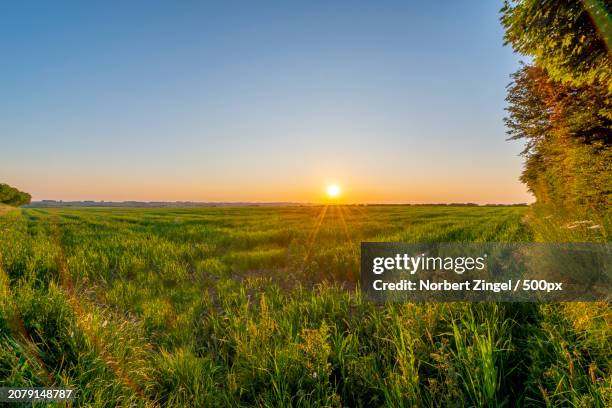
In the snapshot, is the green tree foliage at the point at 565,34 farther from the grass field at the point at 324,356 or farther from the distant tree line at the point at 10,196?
the distant tree line at the point at 10,196

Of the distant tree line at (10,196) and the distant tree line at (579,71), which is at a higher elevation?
the distant tree line at (579,71)

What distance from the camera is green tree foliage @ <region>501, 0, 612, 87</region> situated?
191 inches

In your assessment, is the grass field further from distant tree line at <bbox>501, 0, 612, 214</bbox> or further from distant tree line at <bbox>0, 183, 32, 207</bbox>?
distant tree line at <bbox>0, 183, 32, 207</bbox>

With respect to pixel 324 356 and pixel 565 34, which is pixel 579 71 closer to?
pixel 565 34

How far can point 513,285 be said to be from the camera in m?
4.90

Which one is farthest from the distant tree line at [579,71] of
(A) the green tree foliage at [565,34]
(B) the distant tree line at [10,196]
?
(B) the distant tree line at [10,196]

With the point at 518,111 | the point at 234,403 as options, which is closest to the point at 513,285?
the point at 234,403

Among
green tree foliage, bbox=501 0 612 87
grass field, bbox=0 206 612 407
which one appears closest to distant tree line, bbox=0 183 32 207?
grass field, bbox=0 206 612 407

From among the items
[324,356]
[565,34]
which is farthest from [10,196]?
[565,34]

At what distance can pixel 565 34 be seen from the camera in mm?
5379

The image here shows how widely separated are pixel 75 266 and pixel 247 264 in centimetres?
432

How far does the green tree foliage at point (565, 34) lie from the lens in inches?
191

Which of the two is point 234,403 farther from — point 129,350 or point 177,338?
point 177,338

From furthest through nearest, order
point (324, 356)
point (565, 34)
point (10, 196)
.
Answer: point (10, 196) → point (565, 34) → point (324, 356)
